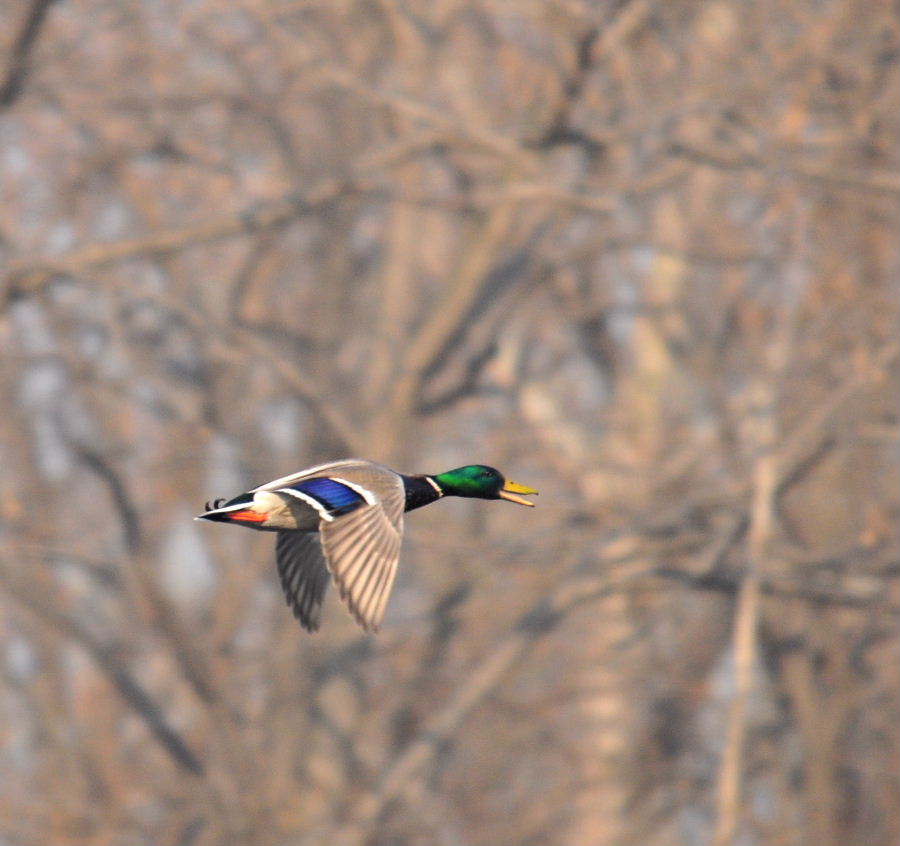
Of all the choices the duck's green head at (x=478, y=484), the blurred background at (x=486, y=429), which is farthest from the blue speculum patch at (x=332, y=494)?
the blurred background at (x=486, y=429)

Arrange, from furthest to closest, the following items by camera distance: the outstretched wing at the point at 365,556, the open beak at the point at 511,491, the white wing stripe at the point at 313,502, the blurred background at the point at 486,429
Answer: the blurred background at the point at 486,429 → the open beak at the point at 511,491 → the white wing stripe at the point at 313,502 → the outstretched wing at the point at 365,556

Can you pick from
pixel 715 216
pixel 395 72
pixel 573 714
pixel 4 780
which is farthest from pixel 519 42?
pixel 4 780

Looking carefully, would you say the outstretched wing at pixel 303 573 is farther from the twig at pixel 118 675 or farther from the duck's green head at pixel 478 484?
the twig at pixel 118 675

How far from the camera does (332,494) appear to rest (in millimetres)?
2541

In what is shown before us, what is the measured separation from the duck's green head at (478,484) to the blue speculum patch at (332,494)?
0.21m

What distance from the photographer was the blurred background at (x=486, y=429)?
6.76 m

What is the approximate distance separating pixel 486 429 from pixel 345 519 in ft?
14.1

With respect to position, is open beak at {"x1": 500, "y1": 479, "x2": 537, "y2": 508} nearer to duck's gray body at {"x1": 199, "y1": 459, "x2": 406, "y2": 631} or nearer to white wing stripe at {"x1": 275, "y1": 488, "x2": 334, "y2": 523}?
duck's gray body at {"x1": 199, "y1": 459, "x2": 406, "y2": 631}

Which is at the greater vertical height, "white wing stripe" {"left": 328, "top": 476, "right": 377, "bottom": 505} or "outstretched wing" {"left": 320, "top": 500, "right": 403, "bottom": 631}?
"white wing stripe" {"left": 328, "top": 476, "right": 377, "bottom": 505}

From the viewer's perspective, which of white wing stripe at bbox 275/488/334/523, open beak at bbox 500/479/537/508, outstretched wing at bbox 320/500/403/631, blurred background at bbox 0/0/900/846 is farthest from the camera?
blurred background at bbox 0/0/900/846

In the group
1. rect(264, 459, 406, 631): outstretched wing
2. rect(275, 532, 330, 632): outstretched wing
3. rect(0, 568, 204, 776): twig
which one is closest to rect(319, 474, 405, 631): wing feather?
rect(264, 459, 406, 631): outstretched wing

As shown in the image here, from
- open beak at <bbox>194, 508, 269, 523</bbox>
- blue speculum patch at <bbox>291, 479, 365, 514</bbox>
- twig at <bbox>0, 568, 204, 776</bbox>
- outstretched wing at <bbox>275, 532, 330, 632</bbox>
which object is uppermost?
blue speculum patch at <bbox>291, 479, 365, 514</bbox>

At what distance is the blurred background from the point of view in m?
6.76

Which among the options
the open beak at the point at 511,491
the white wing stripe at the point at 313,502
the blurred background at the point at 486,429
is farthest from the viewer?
the blurred background at the point at 486,429
